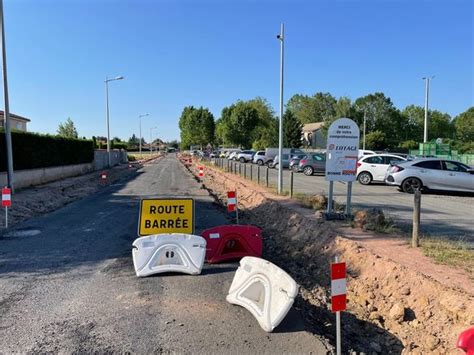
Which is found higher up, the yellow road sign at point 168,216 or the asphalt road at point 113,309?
the yellow road sign at point 168,216

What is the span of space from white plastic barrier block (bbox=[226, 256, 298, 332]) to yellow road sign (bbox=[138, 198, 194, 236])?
235cm

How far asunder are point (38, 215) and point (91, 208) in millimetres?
1733

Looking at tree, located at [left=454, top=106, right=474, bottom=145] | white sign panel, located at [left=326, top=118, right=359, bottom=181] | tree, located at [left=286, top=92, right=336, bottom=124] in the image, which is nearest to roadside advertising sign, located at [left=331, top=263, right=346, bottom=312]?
white sign panel, located at [left=326, top=118, right=359, bottom=181]

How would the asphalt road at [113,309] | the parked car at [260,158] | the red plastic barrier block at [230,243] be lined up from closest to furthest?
the asphalt road at [113,309] → the red plastic barrier block at [230,243] → the parked car at [260,158]

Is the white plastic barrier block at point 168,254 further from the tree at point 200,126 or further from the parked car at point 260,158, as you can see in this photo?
the tree at point 200,126

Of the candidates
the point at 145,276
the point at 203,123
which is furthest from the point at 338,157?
the point at 203,123

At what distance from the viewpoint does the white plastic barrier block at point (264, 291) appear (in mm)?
4801

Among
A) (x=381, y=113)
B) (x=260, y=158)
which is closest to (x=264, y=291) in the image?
(x=260, y=158)

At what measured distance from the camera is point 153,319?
5.10 meters

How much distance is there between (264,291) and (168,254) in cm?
237

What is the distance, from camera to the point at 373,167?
75.6 ft

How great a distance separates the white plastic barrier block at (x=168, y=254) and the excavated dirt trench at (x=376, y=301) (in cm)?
183

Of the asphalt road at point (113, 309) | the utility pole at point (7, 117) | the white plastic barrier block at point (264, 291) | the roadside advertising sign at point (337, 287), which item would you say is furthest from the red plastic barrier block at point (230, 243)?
the utility pole at point (7, 117)

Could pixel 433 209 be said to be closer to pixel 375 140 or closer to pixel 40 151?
pixel 40 151
